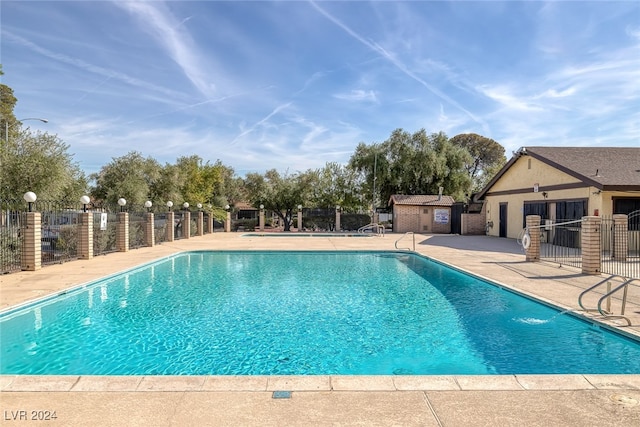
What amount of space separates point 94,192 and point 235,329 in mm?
23692

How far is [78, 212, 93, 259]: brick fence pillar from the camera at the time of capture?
13797mm

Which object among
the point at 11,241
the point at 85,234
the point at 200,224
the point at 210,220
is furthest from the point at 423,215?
the point at 11,241

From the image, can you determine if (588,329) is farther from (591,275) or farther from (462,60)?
(462,60)

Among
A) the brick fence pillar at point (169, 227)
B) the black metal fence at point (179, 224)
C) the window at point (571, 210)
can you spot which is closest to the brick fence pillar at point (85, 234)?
the brick fence pillar at point (169, 227)

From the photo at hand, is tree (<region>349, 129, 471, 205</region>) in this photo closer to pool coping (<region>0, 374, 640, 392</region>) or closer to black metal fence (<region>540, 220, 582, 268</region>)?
black metal fence (<region>540, 220, 582, 268</region>)

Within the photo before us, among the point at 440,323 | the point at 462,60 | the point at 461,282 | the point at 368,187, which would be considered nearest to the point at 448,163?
the point at 368,187

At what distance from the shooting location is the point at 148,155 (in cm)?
2619

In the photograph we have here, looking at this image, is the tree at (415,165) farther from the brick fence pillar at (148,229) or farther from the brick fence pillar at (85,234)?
the brick fence pillar at (85,234)

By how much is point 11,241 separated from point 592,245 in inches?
631

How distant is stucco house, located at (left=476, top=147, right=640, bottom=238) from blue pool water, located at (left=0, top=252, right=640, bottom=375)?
868cm

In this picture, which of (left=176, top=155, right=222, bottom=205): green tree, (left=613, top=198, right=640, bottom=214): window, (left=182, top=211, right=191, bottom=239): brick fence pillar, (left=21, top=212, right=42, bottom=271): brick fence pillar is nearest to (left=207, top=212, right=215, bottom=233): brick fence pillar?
(left=176, top=155, right=222, bottom=205): green tree

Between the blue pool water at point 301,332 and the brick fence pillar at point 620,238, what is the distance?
6512 mm

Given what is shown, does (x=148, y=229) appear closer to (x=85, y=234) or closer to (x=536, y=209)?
(x=85, y=234)

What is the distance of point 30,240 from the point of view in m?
10.9
